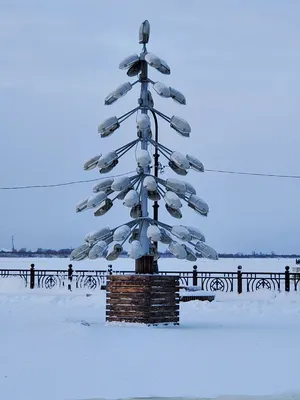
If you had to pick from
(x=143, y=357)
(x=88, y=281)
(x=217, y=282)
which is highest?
(x=88, y=281)

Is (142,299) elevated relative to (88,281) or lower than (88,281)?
lower

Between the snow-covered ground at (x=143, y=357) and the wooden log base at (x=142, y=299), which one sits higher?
the wooden log base at (x=142, y=299)

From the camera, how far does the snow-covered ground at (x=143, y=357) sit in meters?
8.94

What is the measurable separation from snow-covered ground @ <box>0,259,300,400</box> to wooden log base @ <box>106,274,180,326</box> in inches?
13.8

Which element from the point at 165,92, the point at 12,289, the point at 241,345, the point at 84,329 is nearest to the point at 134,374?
the point at 241,345

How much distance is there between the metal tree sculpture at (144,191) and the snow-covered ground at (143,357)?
62.9 inches

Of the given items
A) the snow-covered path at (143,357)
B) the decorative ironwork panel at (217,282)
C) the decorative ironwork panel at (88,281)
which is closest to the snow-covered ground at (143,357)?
the snow-covered path at (143,357)

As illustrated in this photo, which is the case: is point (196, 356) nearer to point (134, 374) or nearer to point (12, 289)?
point (134, 374)

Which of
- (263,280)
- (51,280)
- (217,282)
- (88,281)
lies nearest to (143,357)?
(263,280)

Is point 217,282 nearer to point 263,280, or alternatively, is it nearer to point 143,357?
point 263,280

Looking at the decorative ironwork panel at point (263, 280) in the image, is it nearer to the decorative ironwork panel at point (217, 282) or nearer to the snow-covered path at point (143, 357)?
the decorative ironwork panel at point (217, 282)

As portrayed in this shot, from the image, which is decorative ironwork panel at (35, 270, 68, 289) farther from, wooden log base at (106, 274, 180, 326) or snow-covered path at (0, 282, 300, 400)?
wooden log base at (106, 274, 180, 326)

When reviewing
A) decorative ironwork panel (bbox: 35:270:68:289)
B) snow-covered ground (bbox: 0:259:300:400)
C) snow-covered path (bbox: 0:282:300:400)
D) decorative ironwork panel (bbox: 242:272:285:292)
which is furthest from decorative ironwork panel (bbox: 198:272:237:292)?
snow-covered path (bbox: 0:282:300:400)

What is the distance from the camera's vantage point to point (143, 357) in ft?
37.2
